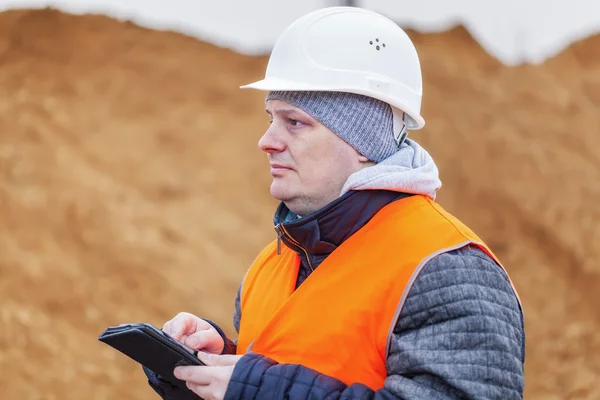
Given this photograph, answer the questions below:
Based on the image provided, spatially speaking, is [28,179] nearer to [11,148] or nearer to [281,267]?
[11,148]

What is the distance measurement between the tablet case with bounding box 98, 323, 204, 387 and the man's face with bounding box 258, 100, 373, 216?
1.73 feet

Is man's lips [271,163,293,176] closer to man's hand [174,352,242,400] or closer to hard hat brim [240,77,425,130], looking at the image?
hard hat brim [240,77,425,130]

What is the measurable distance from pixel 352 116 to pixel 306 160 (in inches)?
7.4

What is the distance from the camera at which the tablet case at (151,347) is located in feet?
7.26

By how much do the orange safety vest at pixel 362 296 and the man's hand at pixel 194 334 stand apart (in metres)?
0.22

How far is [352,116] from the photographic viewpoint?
2389 millimetres

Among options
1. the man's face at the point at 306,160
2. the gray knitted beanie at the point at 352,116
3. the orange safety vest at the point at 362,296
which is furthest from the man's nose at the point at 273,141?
the orange safety vest at the point at 362,296

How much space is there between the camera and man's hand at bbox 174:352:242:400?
2.16 metres

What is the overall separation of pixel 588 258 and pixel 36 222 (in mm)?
7765

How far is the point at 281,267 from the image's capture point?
2.59 metres

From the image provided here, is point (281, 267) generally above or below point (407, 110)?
below

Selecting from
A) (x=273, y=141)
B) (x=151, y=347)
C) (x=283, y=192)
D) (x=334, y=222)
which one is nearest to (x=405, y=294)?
(x=334, y=222)

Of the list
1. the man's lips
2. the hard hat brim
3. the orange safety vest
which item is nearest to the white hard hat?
the hard hat brim

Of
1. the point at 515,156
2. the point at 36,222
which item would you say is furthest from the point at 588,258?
the point at 36,222
